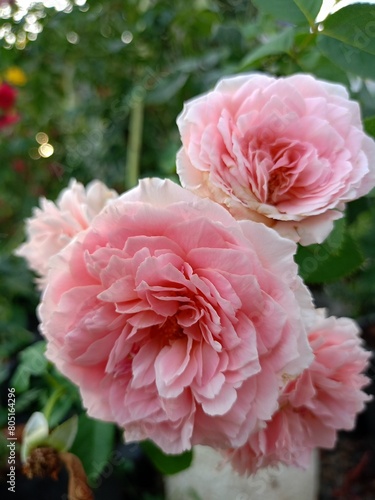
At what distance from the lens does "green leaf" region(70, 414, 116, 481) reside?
0.48m

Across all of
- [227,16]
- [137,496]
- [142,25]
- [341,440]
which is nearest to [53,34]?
[142,25]

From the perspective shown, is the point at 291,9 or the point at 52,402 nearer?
the point at 291,9

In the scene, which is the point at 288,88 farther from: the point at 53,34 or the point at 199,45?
the point at 199,45

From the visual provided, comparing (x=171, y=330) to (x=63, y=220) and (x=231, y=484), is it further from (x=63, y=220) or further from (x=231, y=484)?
(x=231, y=484)

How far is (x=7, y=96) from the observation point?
101cm

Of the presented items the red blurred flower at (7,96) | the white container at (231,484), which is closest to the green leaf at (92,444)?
the white container at (231,484)

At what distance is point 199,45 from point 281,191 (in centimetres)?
63

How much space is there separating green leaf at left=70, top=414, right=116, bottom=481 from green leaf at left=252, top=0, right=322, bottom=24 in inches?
15.9

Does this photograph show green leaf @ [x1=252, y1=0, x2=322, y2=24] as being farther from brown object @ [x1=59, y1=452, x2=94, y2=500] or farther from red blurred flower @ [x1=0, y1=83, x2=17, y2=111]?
red blurred flower @ [x1=0, y1=83, x2=17, y2=111]

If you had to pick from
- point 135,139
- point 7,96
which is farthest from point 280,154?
point 7,96

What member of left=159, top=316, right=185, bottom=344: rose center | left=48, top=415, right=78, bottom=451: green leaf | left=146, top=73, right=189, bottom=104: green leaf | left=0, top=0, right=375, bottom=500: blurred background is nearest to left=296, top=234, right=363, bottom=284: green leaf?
left=0, top=0, right=375, bottom=500: blurred background

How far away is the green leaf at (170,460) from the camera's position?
1.48 feet

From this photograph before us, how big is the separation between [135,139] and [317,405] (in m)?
0.52

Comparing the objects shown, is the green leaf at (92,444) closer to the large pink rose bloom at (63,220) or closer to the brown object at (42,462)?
the brown object at (42,462)
